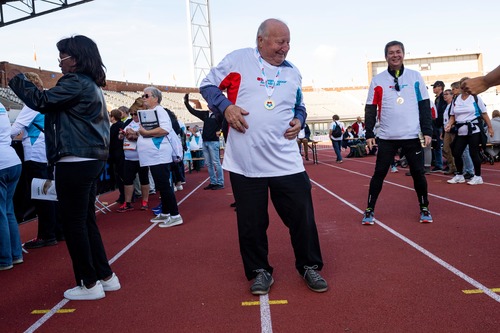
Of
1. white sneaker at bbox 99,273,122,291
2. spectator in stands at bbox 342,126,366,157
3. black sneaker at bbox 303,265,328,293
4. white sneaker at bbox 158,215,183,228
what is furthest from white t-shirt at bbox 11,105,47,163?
spectator in stands at bbox 342,126,366,157

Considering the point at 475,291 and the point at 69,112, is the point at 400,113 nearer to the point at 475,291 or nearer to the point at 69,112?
the point at 475,291

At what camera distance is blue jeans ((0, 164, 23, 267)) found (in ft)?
14.3

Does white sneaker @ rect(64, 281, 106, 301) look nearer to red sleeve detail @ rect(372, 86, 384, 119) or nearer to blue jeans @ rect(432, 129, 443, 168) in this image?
red sleeve detail @ rect(372, 86, 384, 119)

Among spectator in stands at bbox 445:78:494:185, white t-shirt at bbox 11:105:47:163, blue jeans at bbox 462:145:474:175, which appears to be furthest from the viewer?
blue jeans at bbox 462:145:474:175

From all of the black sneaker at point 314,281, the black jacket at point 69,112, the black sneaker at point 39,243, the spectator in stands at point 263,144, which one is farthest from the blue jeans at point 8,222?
the black sneaker at point 314,281

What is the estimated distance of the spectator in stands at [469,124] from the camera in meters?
8.22

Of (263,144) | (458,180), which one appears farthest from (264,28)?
(458,180)

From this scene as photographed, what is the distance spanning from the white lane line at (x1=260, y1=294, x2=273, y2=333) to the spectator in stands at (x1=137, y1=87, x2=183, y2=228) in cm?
312

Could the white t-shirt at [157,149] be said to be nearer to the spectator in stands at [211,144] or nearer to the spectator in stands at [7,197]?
the spectator in stands at [7,197]

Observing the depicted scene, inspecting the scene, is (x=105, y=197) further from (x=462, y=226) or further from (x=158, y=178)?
(x=462, y=226)

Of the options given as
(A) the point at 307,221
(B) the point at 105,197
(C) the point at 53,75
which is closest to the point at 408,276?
(A) the point at 307,221

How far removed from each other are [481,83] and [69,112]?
2762 mm

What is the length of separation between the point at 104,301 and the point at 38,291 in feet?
2.46

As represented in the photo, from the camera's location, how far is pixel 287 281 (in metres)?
3.55
